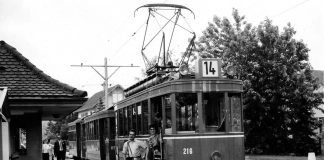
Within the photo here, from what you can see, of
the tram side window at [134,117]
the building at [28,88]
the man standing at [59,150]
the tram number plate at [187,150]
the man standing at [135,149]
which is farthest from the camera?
the man standing at [59,150]

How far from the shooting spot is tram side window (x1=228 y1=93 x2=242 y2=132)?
11245 mm

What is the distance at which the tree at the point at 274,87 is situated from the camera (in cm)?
2886

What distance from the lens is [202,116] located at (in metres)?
11.0

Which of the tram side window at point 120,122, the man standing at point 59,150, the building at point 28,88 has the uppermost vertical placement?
the building at point 28,88

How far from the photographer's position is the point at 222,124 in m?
11.1

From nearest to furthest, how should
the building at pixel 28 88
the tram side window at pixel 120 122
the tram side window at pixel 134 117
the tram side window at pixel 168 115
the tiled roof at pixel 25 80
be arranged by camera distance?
the building at pixel 28 88, the tiled roof at pixel 25 80, the tram side window at pixel 168 115, the tram side window at pixel 134 117, the tram side window at pixel 120 122

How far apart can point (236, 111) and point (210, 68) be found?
1.05 meters

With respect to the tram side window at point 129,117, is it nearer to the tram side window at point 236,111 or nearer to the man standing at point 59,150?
the tram side window at point 236,111

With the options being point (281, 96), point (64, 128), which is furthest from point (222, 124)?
point (64, 128)

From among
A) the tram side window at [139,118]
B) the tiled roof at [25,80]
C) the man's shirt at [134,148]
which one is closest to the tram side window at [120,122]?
the tram side window at [139,118]

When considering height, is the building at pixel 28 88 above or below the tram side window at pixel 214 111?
above

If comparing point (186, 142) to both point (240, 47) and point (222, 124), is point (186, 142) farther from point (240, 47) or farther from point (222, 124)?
point (240, 47)

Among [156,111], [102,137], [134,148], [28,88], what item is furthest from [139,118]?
[102,137]

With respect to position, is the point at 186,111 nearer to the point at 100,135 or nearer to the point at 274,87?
the point at 100,135
